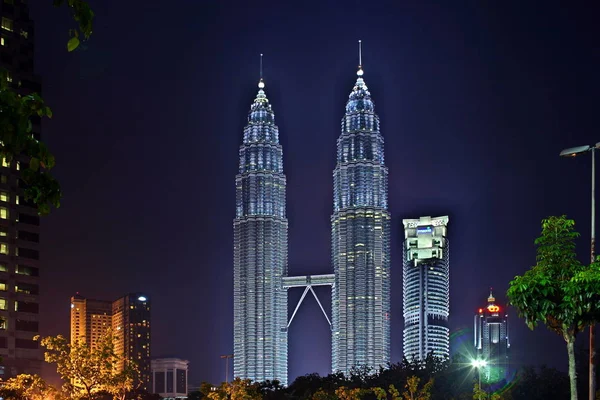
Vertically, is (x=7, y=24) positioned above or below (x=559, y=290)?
above

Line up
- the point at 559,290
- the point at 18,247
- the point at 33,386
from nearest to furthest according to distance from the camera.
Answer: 1. the point at 559,290
2. the point at 33,386
3. the point at 18,247

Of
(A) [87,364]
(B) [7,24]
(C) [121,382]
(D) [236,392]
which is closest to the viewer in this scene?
(A) [87,364]

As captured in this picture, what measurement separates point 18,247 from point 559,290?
92157mm

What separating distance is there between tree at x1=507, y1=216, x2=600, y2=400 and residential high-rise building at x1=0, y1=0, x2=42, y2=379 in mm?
84320

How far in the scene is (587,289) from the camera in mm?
27734

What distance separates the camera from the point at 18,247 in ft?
370

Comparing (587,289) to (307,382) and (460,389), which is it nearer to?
(460,389)

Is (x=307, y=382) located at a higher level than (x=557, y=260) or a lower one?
lower

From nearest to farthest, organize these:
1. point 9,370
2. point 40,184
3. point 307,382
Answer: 1. point 40,184
2. point 9,370
3. point 307,382

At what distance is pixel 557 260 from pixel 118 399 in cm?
2205

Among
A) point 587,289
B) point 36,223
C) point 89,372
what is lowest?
point 89,372

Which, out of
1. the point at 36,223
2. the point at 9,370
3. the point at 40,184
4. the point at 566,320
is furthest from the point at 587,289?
the point at 36,223

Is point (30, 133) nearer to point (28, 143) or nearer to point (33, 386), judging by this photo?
point (28, 143)

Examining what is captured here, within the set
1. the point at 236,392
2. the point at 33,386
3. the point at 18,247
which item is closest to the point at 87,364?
the point at 33,386
